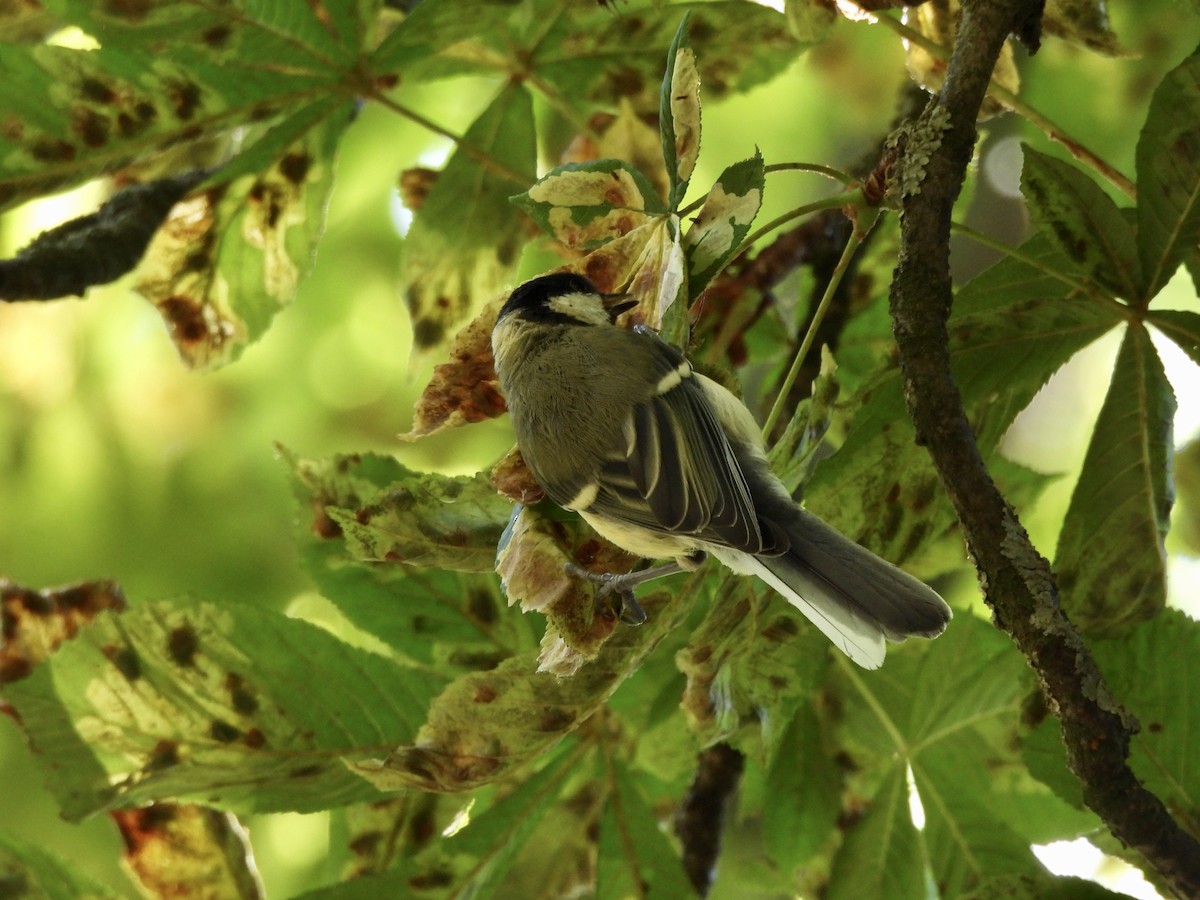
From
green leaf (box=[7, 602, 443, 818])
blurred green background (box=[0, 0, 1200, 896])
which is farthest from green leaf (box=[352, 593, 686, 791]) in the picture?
blurred green background (box=[0, 0, 1200, 896])

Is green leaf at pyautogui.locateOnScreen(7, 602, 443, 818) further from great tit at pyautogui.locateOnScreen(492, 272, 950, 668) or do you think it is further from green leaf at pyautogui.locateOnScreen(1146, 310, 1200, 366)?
green leaf at pyautogui.locateOnScreen(1146, 310, 1200, 366)

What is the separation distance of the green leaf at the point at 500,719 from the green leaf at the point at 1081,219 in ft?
1.83

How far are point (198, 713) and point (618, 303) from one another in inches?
27.2

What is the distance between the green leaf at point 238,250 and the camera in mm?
1833

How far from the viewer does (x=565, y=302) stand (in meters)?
1.51

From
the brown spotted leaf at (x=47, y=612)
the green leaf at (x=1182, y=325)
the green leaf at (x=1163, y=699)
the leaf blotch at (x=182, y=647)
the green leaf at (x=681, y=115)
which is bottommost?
the brown spotted leaf at (x=47, y=612)

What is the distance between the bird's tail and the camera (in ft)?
3.90

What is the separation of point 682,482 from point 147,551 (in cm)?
Result: 188

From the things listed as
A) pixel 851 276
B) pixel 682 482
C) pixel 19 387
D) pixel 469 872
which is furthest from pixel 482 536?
pixel 19 387

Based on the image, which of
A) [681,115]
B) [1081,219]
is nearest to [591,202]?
[681,115]

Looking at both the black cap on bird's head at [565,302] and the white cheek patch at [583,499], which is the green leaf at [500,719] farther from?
the black cap on bird's head at [565,302]

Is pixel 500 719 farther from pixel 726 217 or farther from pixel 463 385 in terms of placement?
pixel 726 217

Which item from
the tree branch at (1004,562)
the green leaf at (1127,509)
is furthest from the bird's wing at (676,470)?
the green leaf at (1127,509)

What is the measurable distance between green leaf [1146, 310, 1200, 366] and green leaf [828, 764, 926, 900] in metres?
0.73
